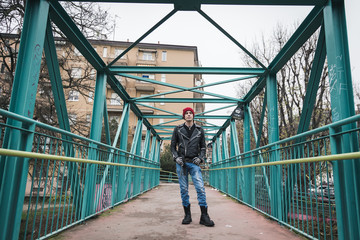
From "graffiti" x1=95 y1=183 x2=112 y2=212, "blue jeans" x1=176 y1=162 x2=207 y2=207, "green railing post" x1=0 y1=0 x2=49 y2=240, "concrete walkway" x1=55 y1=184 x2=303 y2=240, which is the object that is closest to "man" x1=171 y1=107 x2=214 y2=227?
"blue jeans" x1=176 y1=162 x2=207 y2=207

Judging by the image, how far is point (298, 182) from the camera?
382 cm

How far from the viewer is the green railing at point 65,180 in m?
2.61

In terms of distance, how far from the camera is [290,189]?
11.8 feet

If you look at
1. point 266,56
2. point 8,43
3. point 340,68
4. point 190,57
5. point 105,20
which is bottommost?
point 340,68

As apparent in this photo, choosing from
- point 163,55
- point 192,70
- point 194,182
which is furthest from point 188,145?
point 163,55

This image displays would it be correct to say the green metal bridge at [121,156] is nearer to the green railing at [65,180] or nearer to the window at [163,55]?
the green railing at [65,180]

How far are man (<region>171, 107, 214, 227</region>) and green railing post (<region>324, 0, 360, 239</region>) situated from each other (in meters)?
1.95

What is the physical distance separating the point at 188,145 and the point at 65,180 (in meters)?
1.89

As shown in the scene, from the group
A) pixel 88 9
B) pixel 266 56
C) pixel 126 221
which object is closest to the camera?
pixel 126 221

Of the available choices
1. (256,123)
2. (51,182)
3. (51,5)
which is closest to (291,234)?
(51,182)

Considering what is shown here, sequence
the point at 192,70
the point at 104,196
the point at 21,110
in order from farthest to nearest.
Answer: the point at 192,70 → the point at 104,196 → the point at 21,110

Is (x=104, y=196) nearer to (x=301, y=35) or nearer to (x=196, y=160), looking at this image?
(x=196, y=160)

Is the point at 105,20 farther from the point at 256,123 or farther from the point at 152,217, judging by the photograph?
the point at 256,123

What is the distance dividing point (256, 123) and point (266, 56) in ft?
12.8
